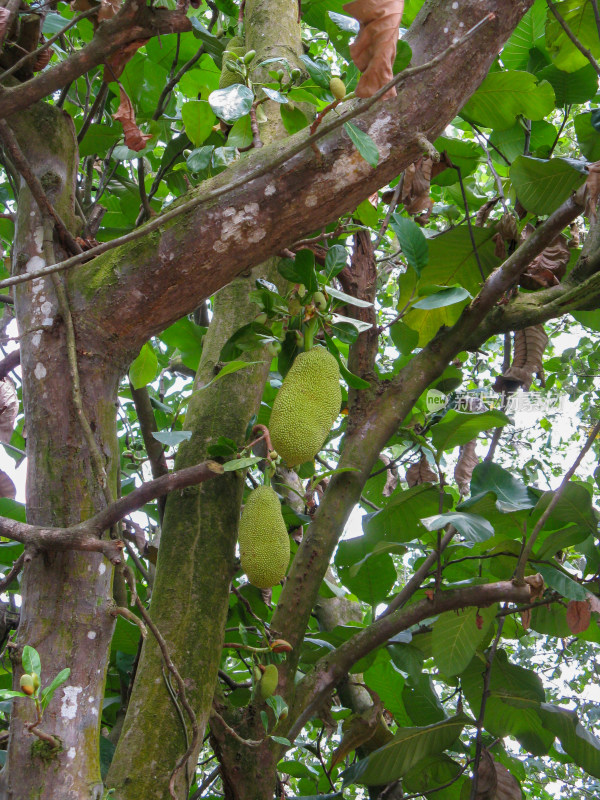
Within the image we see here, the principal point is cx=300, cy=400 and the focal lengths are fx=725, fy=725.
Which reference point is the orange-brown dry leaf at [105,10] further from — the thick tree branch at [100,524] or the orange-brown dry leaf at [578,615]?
the orange-brown dry leaf at [578,615]

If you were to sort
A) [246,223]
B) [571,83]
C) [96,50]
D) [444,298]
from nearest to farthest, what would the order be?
1. [96,50]
2. [246,223]
3. [444,298]
4. [571,83]

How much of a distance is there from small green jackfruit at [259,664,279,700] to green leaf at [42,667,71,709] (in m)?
0.49

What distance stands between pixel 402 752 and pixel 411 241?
99cm

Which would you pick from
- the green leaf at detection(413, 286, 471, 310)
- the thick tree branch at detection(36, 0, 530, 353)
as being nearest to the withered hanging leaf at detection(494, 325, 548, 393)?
the green leaf at detection(413, 286, 471, 310)

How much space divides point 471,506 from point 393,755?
55 centimetres

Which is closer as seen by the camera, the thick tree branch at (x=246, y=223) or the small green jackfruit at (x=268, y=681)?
the thick tree branch at (x=246, y=223)

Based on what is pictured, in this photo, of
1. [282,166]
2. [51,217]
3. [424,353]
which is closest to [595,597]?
[424,353]

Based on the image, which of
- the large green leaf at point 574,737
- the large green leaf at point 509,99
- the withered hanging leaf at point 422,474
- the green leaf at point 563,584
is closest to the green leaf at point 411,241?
the large green leaf at point 509,99

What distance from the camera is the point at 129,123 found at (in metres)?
1.09

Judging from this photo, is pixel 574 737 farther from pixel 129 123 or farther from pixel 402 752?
pixel 129 123

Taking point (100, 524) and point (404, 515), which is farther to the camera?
point (404, 515)

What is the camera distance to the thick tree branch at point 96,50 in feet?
2.61

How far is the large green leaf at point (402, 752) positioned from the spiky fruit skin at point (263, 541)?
→ 1.61 ft

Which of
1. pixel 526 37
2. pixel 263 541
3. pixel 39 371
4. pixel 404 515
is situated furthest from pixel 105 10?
pixel 526 37
